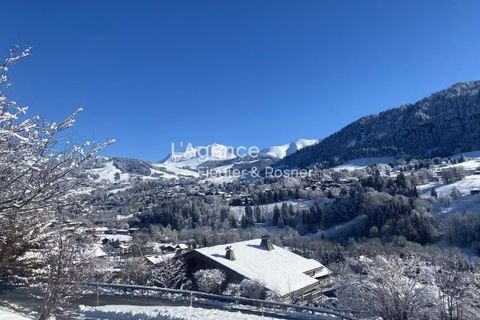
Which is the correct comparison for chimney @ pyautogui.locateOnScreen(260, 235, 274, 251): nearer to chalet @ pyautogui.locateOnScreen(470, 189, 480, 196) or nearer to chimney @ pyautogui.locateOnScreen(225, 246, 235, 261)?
chimney @ pyautogui.locateOnScreen(225, 246, 235, 261)

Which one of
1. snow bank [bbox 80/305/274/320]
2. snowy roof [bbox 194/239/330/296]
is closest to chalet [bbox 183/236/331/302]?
snowy roof [bbox 194/239/330/296]

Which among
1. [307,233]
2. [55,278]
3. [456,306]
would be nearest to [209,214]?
[307,233]

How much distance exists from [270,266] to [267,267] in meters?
0.68

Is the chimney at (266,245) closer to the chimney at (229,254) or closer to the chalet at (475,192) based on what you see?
the chimney at (229,254)

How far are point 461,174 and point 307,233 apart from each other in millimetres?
58798

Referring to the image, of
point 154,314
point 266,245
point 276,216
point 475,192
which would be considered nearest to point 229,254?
point 266,245

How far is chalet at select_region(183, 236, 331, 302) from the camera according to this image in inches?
1470

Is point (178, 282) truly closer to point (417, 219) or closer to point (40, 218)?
point (40, 218)

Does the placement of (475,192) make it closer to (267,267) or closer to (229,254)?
(267,267)

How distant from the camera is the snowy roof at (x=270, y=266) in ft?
123

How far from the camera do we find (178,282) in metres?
38.6

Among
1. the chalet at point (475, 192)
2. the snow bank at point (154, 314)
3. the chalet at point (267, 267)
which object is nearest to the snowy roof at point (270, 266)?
the chalet at point (267, 267)

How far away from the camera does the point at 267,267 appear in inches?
1617

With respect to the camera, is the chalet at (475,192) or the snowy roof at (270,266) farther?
the chalet at (475,192)
